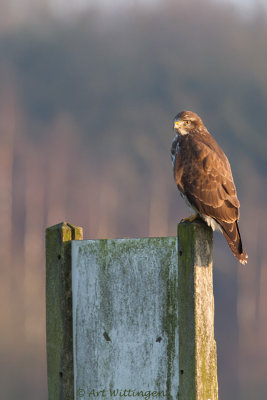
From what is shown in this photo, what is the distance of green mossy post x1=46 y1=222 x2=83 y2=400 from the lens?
5.55 metres

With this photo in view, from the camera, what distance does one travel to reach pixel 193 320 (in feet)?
16.2

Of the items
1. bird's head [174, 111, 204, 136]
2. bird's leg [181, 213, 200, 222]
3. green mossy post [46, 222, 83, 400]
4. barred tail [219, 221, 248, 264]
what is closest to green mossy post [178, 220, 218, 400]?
bird's leg [181, 213, 200, 222]

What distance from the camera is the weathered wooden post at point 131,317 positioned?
4996 mm

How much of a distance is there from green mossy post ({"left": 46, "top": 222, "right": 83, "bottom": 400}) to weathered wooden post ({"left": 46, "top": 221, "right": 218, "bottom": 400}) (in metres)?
0.01

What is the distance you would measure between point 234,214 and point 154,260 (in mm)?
1668

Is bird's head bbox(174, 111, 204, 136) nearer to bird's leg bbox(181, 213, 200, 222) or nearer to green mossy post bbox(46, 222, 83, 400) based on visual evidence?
bird's leg bbox(181, 213, 200, 222)

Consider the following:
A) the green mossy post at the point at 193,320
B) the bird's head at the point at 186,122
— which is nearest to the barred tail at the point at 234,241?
the green mossy post at the point at 193,320

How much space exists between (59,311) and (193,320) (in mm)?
1463

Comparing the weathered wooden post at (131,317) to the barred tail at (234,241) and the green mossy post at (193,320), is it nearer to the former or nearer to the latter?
the green mossy post at (193,320)

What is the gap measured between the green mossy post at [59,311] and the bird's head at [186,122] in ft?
7.34

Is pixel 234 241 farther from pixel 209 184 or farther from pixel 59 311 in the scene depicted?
pixel 59 311

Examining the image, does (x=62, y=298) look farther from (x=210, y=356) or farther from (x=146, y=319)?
(x=210, y=356)

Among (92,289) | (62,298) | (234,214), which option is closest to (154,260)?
(92,289)

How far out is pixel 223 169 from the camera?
21.9ft
